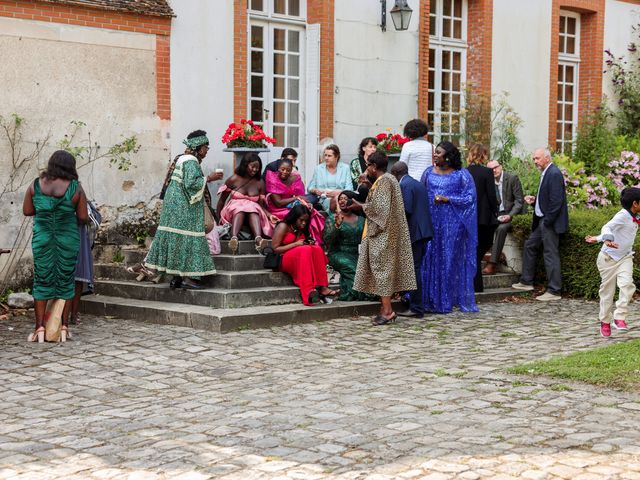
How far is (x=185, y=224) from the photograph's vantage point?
10.7 meters

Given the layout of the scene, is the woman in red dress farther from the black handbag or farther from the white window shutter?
the white window shutter

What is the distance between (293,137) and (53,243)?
19.9ft

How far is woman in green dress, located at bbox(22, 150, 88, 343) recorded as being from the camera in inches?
372

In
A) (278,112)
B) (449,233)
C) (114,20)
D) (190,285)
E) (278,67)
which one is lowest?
(190,285)

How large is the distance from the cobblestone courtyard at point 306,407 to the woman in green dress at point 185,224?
801mm

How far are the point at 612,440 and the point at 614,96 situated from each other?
14.5 metres

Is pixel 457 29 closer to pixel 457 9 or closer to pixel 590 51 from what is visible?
pixel 457 9

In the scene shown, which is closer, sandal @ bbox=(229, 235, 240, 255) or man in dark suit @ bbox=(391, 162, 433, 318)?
man in dark suit @ bbox=(391, 162, 433, 318)

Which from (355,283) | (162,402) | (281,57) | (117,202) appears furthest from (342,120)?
(162,402)

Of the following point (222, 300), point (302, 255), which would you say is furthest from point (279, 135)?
point (222, 300)

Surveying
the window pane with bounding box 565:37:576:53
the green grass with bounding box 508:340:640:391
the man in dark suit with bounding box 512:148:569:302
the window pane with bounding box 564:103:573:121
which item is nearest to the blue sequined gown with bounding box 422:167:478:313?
the man in dark suit with bounding box 512:148:569:302

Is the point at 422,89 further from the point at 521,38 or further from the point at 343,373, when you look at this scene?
the point at 343,373

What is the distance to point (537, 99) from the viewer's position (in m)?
18.1

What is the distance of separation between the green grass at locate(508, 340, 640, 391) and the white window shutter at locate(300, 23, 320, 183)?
697cm
